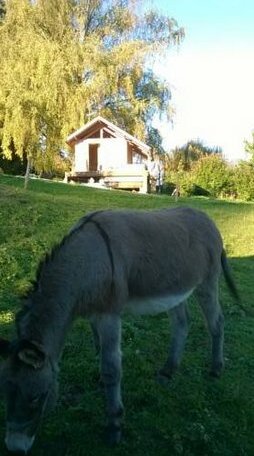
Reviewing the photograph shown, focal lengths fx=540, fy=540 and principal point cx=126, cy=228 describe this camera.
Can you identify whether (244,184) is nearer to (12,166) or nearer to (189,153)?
(12,166)

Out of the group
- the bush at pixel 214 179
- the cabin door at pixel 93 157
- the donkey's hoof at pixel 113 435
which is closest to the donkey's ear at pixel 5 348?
the donkey's hoof at pixel 113 435

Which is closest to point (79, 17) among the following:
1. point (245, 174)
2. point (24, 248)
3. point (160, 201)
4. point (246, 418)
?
point (245, 174)

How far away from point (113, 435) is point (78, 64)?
1204 inches

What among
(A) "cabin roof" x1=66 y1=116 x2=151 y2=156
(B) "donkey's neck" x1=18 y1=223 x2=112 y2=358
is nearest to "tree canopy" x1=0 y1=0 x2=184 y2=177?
(A) "cabin roof" x1=66 y1=116 x2=151 y2=156

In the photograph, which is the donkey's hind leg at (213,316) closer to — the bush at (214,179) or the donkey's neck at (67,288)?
the donkey's neck at (67,288)

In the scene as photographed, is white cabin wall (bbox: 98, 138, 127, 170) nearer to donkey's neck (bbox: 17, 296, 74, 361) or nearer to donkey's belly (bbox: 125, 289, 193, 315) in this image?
donkey's belly (bbox: 125, 289, 193, 315)

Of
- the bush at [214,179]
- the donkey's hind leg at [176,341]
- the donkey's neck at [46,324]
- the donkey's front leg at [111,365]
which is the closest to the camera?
the donkey's neck at [46,324]

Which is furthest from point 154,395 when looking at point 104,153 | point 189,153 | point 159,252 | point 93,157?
point 189,153

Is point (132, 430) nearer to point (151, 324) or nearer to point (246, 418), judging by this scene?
point (246, 418)

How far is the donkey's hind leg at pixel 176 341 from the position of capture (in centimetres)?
546

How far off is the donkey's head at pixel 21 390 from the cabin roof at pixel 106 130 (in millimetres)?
30704

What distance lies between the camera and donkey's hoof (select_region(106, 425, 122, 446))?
421 centimetres

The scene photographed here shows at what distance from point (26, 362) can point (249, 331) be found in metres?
4.65

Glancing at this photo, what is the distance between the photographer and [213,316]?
579 cm
